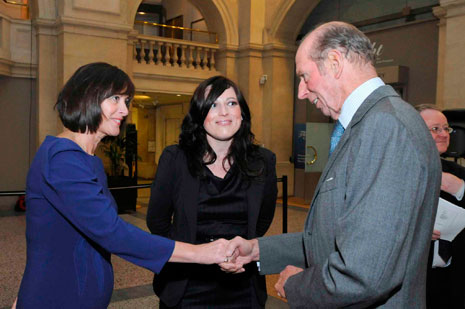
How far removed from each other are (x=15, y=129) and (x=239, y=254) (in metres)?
8.99

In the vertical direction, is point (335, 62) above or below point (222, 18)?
below

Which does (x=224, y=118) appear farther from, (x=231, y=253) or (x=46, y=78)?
(x=46, y=78)

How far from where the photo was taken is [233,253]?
6.83ft

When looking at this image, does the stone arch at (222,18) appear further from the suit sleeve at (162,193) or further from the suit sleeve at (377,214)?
the suit sleeve at (377,214)

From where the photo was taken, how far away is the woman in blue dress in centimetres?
151

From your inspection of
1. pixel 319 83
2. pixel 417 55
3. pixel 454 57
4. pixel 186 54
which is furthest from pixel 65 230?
pixel 186 54

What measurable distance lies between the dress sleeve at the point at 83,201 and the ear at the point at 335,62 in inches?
35.0

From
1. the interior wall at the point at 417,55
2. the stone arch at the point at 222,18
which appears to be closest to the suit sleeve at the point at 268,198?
the interior wall at the point at 417,55

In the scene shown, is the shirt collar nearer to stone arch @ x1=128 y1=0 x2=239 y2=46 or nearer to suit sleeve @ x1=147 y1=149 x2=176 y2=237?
suit sleeve @ x1=147 y1=149 x2=176 y2=237

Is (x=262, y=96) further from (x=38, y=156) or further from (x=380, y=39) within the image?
(x=38, y=156)

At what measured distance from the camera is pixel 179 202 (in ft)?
7.46

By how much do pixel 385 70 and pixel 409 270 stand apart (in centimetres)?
858

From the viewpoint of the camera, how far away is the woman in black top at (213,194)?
7.30 feet

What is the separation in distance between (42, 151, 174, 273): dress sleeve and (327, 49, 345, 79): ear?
0.89 metres
